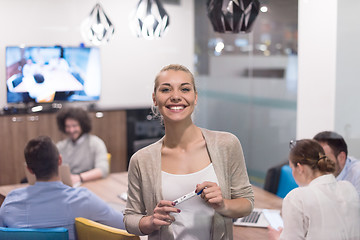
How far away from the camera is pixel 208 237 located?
197cm

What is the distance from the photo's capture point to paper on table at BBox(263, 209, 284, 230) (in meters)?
2.80

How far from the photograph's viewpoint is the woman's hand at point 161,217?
1.78 metres

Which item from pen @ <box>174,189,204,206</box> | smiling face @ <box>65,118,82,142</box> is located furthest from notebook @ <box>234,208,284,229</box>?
smiling face @ <box>65,118,82,142</box>

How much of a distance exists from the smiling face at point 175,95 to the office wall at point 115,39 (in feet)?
11.8

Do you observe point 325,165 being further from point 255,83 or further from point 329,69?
point 255,83

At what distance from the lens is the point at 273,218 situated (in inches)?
114

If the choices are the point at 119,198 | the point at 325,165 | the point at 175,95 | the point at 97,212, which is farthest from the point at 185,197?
the point at 119,198

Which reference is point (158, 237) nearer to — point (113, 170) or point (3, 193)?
point (3, 193)

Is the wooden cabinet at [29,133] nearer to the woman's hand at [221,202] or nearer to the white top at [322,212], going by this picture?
the white top at [322,212]

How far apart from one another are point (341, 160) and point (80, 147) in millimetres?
2305

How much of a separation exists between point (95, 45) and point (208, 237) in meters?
4.54

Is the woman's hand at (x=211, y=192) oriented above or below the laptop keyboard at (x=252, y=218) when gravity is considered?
above

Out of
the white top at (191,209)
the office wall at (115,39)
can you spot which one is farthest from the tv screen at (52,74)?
the white top at (191,209)

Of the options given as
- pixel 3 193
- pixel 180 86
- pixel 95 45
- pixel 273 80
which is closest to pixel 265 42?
pixel 273 80
